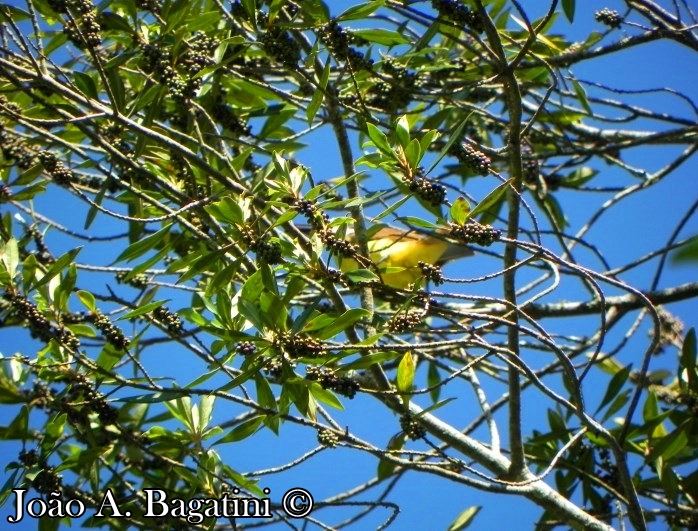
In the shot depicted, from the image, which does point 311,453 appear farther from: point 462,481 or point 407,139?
point 407,139

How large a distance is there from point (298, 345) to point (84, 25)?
3.90 feet

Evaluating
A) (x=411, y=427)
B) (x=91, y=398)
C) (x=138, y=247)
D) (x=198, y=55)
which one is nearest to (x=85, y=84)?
(x=198, y=55)

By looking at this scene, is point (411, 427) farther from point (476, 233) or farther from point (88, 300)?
point (88, 300)

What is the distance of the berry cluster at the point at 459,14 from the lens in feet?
8.05

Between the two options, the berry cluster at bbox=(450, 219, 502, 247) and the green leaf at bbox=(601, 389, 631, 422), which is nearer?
the berry cluster at bbox=(450, 219, 502, 247)

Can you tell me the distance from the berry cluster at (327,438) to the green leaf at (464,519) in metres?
1.08

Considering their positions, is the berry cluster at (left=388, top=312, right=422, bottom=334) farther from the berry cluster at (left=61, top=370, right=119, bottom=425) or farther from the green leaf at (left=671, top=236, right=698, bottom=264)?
the green leaf at (left=671, top=236, right=698, bottom=264)

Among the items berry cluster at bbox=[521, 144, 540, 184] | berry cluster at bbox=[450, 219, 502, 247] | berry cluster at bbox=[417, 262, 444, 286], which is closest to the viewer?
berry cluster at bbox=[450, 219, 502, 247]

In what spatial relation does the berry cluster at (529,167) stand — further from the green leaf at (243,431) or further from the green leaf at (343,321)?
the green leaf at (243,431)

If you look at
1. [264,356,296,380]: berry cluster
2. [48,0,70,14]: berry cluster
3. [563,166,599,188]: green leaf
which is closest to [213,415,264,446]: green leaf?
[264,356,296,380]: berry cluster

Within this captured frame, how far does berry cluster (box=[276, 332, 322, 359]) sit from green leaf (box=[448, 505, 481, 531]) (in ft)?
4.74

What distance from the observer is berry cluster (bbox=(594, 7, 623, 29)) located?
3.32m

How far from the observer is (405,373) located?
8.39 feet

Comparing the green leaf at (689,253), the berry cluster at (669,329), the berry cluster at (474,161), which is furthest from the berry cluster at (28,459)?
the berry cluster at (669,329)
